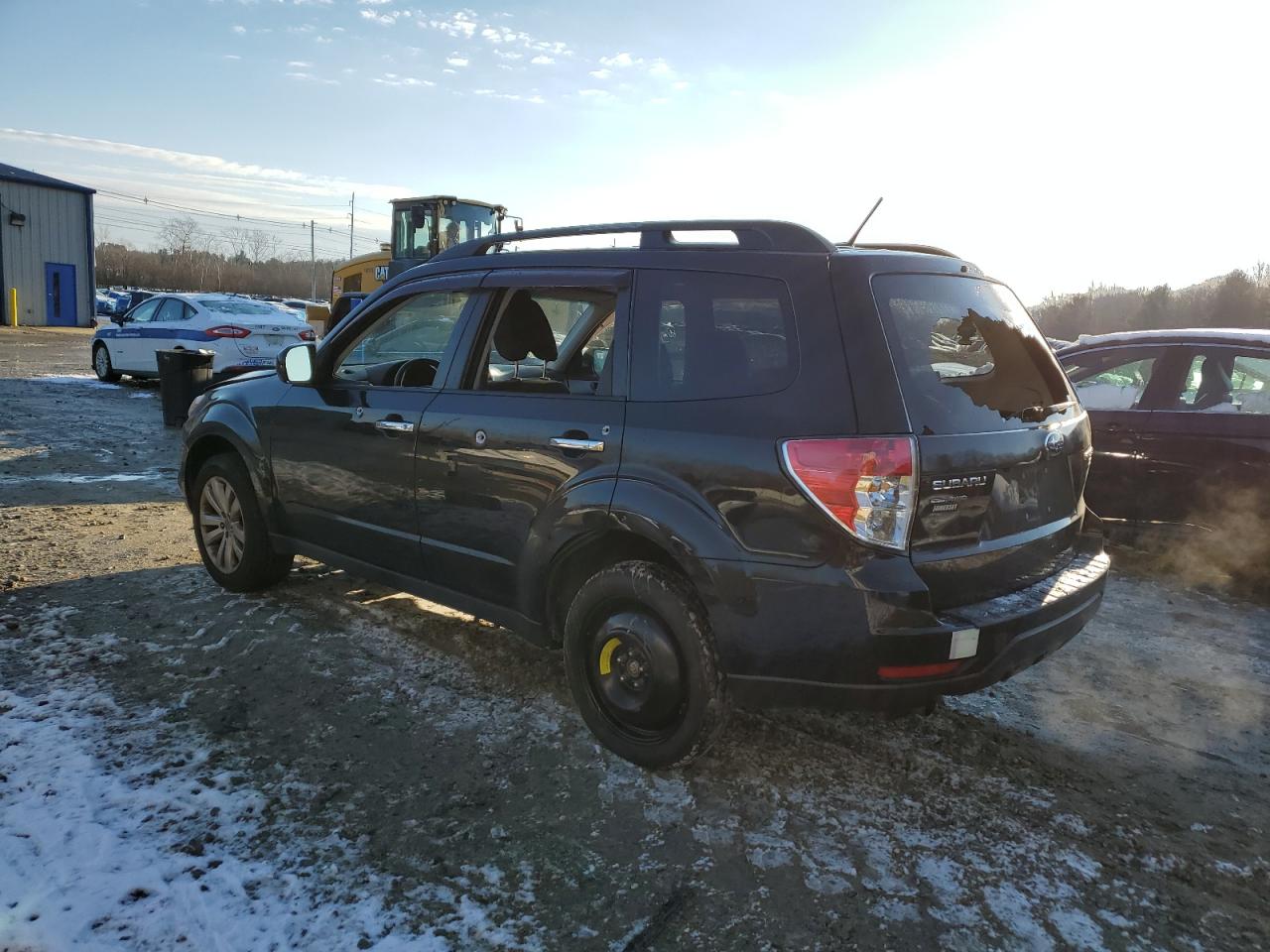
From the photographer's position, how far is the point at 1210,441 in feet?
18.2

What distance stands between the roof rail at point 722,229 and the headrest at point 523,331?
29cm

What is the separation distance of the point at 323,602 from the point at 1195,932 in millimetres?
4100

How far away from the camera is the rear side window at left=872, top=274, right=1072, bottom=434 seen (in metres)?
2.73

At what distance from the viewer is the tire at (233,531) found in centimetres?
473

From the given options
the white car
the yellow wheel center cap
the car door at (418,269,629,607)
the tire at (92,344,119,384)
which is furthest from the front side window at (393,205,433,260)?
the yellow wheel center cap

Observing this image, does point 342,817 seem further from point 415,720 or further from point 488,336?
point 488,336

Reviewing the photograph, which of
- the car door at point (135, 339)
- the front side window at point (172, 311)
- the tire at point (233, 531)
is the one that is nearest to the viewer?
the tire at point (233, 531)

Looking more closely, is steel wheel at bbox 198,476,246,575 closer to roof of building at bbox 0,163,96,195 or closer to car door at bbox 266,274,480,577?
car door at bbox 266,274,480,577

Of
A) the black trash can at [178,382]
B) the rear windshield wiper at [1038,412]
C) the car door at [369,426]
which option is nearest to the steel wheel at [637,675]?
the car door at [369,426]

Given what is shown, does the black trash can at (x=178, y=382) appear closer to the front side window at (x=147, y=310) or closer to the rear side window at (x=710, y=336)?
the front side window at (x=147, y=310)

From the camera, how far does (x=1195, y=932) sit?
2.42 meters

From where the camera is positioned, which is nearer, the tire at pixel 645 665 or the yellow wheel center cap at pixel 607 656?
the tire at pixel 645 665

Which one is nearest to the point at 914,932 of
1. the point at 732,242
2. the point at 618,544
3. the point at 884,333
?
the point at 618,544

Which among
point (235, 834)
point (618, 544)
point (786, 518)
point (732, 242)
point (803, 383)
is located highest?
point (732, 242)
